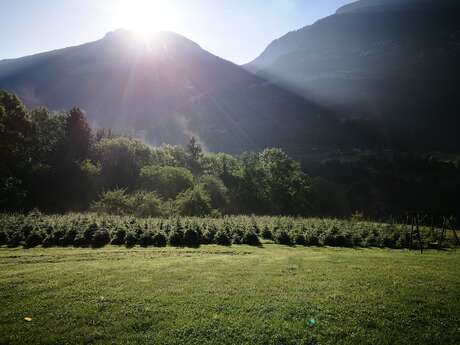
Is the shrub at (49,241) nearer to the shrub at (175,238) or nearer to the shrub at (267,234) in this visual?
the shrub at (175,238)

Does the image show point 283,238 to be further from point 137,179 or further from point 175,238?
point 137,179

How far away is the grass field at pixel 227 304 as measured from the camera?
7.91 metres

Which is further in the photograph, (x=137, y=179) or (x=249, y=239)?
(x=137, y=179)

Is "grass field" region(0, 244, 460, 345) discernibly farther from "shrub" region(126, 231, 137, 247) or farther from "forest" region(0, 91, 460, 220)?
"forest" region(0, 91, 460, 220)

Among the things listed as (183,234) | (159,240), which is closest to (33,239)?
(159,240)

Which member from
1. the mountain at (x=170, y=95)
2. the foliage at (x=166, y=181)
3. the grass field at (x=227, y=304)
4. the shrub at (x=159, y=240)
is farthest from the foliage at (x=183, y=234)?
the mountain at (x=170, y=95)

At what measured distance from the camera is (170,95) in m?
151

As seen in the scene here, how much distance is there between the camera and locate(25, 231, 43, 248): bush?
21.4m

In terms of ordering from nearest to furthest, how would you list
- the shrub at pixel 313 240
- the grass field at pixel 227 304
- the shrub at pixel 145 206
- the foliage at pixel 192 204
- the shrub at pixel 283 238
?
the grass field at pixel 227 304 → the shrub at pixel 313 240 → the shrub at pixel 283 238 → the shrub at pixel 145 206 → the foliage at pixel 192 204

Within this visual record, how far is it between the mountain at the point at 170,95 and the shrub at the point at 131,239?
110480 mm

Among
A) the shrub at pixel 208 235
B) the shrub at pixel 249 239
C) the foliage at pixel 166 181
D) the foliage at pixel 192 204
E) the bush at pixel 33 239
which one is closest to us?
the bush at pixel 33 239

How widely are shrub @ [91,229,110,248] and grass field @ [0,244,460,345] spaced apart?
7.73 meters

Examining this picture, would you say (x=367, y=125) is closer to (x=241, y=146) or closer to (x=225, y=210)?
(x=241, y=146)

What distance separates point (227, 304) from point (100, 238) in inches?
644
